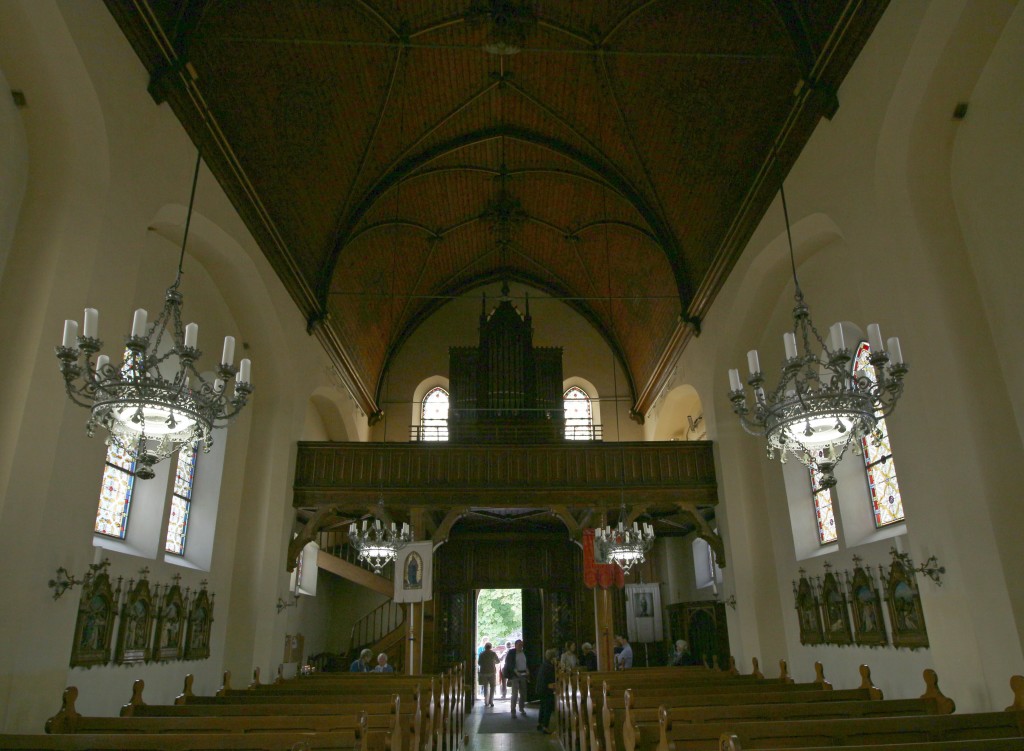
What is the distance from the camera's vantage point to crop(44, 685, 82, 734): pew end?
613cm

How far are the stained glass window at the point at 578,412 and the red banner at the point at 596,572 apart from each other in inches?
253

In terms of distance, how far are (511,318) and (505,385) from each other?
1.94m

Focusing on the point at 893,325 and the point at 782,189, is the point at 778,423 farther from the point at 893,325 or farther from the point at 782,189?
the point at 782,189

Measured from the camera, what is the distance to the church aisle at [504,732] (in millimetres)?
11719

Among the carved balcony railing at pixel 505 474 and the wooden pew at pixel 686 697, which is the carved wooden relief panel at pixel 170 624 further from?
the wooden pew at pixel 686 697

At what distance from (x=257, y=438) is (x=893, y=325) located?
1063cm

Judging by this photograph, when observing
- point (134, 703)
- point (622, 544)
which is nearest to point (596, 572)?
point (622, 544)

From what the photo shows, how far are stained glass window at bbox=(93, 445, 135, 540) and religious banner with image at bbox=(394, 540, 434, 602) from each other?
4899mm

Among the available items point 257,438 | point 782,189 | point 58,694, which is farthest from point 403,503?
point 782,189

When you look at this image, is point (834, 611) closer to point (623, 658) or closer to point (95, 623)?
point (623, 658)

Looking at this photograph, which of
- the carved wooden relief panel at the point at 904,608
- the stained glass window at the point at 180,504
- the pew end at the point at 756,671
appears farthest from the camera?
the stained glass window at the point at 180,504

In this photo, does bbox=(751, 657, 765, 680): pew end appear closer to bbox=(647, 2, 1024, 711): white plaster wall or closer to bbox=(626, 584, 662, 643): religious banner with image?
bbox=(647, 2, 1024, 711): white plaster wall

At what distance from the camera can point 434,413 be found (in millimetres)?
20719

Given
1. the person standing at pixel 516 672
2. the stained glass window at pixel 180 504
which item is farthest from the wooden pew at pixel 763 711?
the person standing at pixel 516 672
